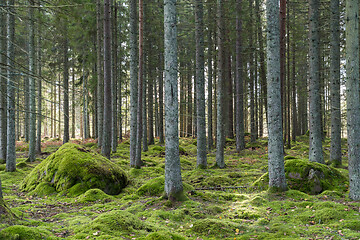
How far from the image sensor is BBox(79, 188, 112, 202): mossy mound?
25.2ft

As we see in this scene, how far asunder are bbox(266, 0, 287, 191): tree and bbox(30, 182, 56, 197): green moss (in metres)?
7.22

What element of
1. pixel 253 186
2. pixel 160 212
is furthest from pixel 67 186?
pixel 253 186

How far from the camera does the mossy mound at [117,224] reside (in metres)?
4.84

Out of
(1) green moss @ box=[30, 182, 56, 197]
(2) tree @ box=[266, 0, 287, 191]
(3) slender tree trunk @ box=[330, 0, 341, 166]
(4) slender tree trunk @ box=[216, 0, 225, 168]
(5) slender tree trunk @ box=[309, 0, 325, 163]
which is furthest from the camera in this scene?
(4) slender tree trunk @ box=[216, 0, 225, 168]

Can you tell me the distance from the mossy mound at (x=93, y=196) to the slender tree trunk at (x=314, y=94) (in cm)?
864

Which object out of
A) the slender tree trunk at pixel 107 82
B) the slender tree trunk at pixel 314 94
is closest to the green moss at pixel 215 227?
the slender tree trunk at pixel 314 94

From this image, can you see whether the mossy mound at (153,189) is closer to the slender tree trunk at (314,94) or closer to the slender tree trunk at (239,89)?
Result: the slender tree trunk at (314,94)

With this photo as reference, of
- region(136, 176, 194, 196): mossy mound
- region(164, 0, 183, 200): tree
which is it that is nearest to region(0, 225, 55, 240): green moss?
region(164, 0, 183, 200): tree

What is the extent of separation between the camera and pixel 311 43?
11.0 metres

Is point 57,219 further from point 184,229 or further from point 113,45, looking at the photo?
point 113,45

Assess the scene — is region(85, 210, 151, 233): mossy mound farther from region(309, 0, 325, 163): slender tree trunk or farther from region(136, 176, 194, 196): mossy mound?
region(309, 0, 325, 163): slender tree trunk

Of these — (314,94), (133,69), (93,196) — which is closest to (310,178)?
(314,94)

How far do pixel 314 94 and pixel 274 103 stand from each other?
4.73 m

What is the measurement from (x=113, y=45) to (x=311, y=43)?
13.6m
